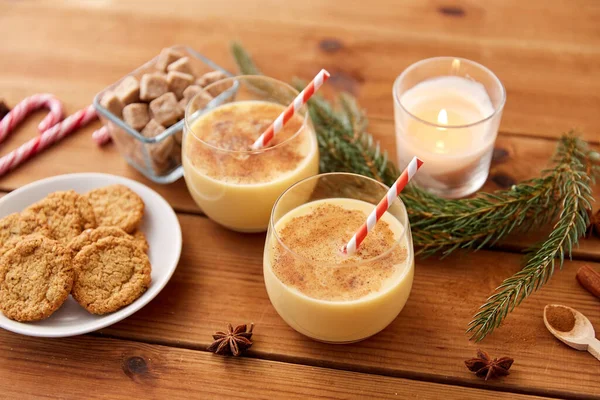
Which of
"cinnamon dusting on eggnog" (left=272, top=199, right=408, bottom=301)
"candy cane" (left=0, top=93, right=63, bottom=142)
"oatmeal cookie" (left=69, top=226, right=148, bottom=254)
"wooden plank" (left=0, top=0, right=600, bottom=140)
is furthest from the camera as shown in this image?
"wooden plank" (left=0, top=0, right=600, bottom=140)

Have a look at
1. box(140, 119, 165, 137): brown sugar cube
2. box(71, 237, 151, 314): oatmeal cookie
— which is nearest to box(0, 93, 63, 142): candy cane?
box(140, 119, 165, 137): brown sugar cube

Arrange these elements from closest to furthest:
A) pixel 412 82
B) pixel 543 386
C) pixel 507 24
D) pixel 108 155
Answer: pixel 543 386
pixel 412 82
pixel 108 155
pixel 507 24

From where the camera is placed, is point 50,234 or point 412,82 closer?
point 50,234

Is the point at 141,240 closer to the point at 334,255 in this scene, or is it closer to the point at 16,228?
the point at 16,228

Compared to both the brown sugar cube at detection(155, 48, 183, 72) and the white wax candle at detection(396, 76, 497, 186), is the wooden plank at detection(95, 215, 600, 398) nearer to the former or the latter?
the white wax candle at detection(396, 76, 497, 186)

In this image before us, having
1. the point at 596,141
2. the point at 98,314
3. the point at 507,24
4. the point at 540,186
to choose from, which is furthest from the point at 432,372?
the point at 507,24

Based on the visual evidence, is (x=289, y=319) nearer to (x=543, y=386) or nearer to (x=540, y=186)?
(x=543, y=386)

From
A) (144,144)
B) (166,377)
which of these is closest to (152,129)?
(144,144)

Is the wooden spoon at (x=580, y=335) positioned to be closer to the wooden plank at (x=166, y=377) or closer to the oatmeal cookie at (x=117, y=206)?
the wooden plank at (x=166, y=377)
